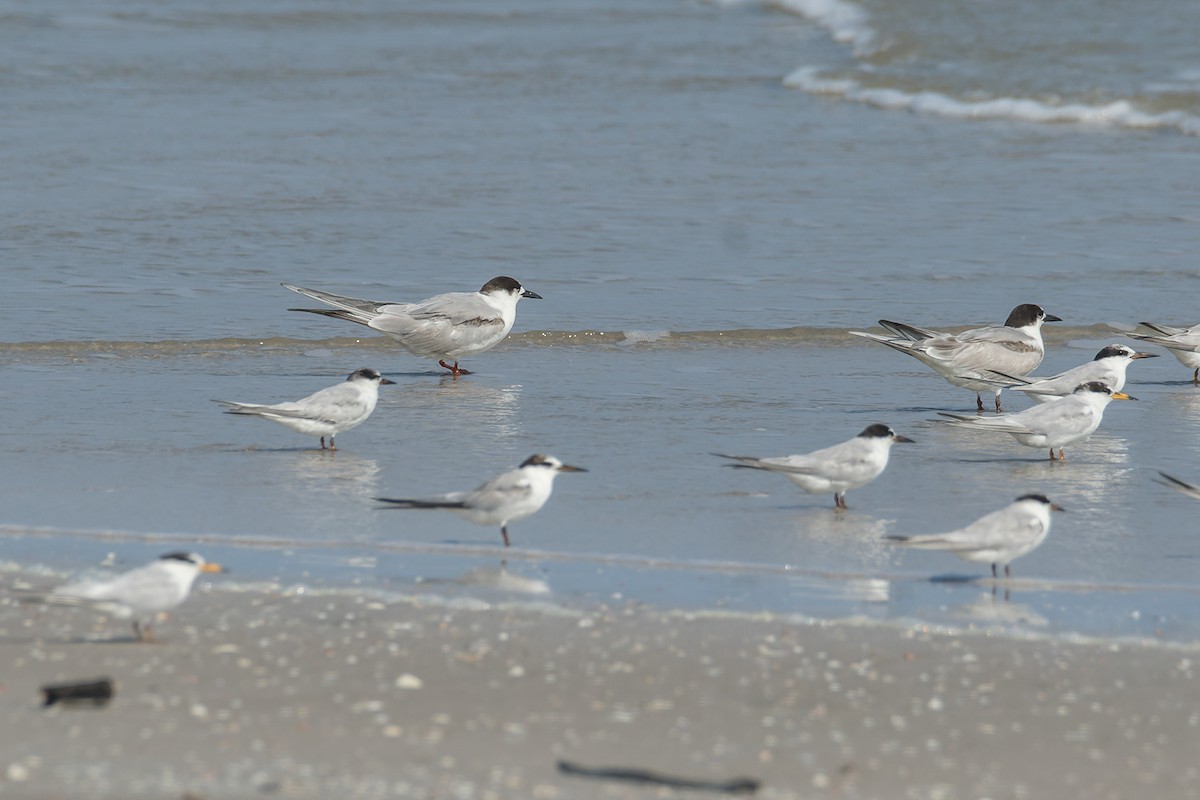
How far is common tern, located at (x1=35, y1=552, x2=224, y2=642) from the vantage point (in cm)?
475

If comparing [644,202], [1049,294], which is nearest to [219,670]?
[1049,294]

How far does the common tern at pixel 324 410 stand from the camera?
24.5 feet

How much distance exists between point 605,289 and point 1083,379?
379cm

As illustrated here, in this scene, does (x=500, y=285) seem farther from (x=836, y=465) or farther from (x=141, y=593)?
(x=141, y=593)

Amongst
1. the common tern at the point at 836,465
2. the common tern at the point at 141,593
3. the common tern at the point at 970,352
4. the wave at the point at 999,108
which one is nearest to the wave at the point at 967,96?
the wave at the point at 999,108

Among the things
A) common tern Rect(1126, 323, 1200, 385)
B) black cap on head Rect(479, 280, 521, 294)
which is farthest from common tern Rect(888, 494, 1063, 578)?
black cap on head Rect(479, 280, 521, 294)

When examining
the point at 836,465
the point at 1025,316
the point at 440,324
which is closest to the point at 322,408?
the point at 836,465

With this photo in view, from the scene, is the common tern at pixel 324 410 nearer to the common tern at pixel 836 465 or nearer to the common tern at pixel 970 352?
the common tern at pixel 836 465

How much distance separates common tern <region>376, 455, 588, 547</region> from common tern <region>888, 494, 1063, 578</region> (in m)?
1.23

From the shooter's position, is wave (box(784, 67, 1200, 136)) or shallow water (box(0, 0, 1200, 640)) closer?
shallow water (box(0, 0, 1200, 640))

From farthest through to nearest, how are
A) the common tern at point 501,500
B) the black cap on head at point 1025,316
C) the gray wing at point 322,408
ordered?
the black cap on head at point 1025,316, the gray wing at point 322,408, the common tern at point 501,500

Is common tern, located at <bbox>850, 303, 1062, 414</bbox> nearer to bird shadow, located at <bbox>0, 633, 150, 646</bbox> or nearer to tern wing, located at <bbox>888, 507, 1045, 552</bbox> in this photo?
tern wing, located at <bbox>888, 507, 1045, 552</bbox>

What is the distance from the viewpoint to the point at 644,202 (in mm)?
13992

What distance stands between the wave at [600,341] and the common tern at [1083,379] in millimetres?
1782
